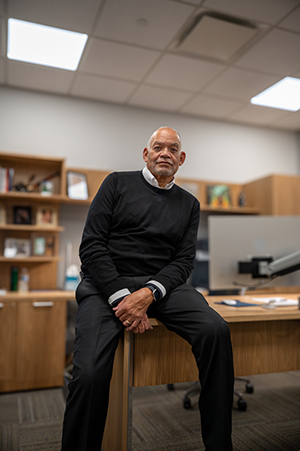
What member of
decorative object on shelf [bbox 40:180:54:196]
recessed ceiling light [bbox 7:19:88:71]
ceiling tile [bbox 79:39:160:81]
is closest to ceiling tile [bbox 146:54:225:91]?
ceiling tile [bbox 79:39:160:81]

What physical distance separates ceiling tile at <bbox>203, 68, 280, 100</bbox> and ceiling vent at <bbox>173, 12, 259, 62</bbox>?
0.31 metres

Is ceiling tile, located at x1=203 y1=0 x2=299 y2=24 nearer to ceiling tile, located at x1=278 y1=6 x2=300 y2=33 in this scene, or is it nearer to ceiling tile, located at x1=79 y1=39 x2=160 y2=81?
ceiling tile, located at x1=278 y1=6 x2=300 y2=33

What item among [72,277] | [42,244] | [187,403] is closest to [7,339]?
[72,277]

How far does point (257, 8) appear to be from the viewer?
2.71 m

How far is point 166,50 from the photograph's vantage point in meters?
3.21

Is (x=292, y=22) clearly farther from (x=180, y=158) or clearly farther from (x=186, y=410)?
(x=186, y=410)

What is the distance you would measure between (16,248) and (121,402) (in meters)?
2.37

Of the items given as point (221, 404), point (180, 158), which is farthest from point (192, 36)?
point (221, 404)

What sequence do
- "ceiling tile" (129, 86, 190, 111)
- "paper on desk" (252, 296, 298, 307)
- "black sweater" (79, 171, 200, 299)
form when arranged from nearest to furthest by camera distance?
"black sweater" (79, 171, 200, 299)
"paper on desk" (252, 296, 298, 307)
"ceiling tile" (129, 86, 190, 111)

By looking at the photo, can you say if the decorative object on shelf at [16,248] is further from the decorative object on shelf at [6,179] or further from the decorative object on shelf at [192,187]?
the decorative object on shelf at [192,187]

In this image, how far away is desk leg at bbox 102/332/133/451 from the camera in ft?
4.87

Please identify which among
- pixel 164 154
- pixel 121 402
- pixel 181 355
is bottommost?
pixel 121 402

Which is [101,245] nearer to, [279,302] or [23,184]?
[279,302]

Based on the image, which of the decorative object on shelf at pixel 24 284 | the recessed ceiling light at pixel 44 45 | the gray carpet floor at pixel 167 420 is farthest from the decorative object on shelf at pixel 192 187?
the gray carpet floor at pixel 167 420
